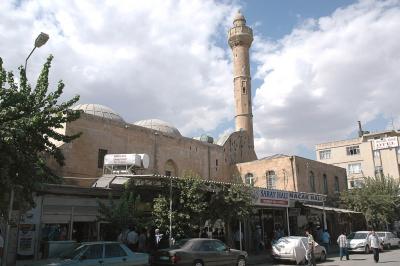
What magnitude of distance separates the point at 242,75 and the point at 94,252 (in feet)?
123

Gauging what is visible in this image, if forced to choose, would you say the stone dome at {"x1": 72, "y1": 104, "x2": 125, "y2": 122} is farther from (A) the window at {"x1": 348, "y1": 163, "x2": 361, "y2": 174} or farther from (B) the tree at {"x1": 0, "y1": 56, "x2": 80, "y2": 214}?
(A) the window at {"x1": 348, "y1": 163, "x2": 361, "y2": 174}

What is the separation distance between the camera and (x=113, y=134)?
2823 centimetres

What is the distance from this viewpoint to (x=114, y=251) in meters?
12.0

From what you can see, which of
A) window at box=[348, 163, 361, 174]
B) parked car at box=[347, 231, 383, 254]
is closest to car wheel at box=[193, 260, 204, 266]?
parked car at box=[347, 231, 383, 254]

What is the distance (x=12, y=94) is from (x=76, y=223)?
26.7ft

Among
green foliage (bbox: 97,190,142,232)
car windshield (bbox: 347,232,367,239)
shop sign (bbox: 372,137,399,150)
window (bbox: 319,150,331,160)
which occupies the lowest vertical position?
car windshield (bbox: 347,232,367,239)

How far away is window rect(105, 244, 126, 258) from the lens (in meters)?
11.8

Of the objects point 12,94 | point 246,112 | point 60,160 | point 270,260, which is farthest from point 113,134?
point 246,112

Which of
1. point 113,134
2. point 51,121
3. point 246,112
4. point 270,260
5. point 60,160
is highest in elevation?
point 246,112

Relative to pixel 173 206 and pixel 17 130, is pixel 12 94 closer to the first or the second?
pixel 17 130

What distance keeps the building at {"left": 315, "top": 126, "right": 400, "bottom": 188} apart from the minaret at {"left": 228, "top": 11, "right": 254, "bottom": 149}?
1956 centimetres

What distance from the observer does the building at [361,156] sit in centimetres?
5497

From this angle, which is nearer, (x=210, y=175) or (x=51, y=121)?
(x=51, y=121)

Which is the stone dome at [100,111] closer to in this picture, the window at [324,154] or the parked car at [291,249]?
the parked car at [291,249]
